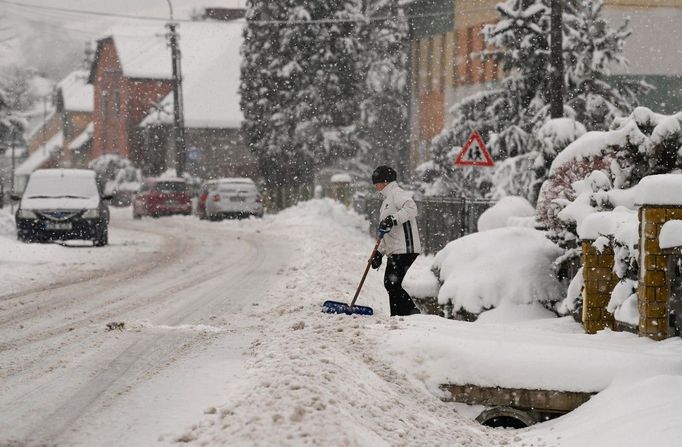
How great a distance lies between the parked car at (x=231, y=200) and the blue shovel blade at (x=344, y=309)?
86.6 feet


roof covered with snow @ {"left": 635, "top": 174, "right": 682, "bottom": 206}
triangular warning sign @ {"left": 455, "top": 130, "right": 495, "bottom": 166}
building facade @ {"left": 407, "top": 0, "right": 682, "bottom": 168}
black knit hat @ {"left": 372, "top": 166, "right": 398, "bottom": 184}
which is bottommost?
roof covered with snow @ {"left": 635, "top": 174, "right": 682, "bottom": 206}

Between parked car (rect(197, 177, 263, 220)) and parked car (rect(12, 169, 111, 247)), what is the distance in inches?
481

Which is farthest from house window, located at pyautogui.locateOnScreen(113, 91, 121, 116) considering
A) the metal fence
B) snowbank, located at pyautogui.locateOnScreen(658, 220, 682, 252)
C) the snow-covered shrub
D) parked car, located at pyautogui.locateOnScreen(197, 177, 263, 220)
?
snowbank, located at pyautogui.locateOnScreen(658, 220, 682, 252)

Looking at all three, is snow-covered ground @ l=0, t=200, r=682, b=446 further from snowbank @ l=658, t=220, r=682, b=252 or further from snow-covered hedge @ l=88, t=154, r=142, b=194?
snow-covered hedge @ l=88, t=154, r=142, b=194

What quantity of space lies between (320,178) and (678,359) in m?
41.2

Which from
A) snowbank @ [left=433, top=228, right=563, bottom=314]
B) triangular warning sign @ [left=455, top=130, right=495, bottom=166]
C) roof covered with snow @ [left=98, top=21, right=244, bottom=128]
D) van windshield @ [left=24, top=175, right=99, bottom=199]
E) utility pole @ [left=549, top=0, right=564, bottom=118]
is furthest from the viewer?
roof covered with snow @ [left=98, top=21, right=244, bottom=128]

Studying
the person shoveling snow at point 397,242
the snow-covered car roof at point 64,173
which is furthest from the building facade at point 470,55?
the person shoveling snow at point 397,242

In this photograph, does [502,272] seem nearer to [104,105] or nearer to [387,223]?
[387,223]

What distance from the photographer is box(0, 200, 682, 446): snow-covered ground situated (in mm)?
5715

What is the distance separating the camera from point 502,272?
38.3 feet

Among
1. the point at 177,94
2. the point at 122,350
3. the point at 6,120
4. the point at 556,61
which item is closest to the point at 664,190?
the point at 122,350

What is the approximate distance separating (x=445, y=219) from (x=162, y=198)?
21669mm

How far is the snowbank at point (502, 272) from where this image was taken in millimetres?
11445

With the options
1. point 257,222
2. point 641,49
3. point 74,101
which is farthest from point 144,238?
point 74,101
